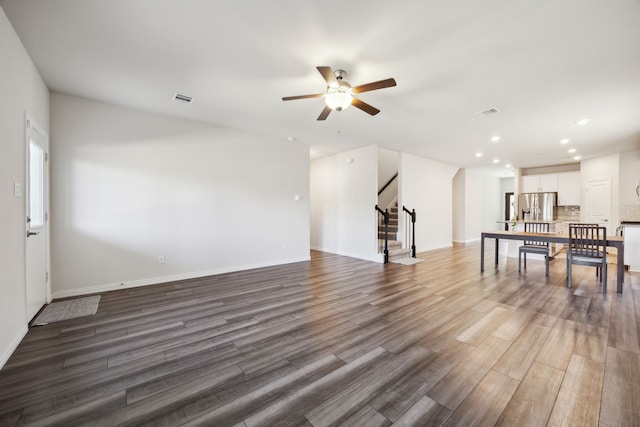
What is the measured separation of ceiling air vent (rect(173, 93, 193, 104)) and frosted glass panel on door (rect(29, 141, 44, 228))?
162 cm

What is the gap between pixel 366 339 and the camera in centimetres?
243

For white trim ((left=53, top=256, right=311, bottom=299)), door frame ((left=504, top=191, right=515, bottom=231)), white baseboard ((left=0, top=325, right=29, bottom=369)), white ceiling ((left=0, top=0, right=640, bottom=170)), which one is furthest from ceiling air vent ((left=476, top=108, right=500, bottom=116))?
door frame ((left=504, top=191, right=515, bottom=231))

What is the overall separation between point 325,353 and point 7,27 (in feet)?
12.5

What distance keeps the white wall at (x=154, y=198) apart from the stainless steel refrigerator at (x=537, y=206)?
845 centimetres

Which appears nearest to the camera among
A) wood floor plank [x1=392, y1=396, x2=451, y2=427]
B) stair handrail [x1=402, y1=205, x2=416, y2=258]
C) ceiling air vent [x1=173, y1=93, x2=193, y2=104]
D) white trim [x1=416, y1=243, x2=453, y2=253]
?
wood floor plank [x1=392, y1=396, x2=451, y2=427]

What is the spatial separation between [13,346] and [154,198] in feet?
8.01

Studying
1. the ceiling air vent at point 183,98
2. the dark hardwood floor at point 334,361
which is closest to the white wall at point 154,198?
the dark hardwood floor at point 334,361

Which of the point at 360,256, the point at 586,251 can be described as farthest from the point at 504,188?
the point at 360,256

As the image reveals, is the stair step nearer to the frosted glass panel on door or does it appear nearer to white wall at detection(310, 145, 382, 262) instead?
white wall at detection(310, 145, 382, 262)

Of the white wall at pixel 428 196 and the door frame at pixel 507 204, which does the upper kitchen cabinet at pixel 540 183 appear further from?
the door frame at pixel 507 204

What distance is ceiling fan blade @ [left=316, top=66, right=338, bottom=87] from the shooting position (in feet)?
7.80

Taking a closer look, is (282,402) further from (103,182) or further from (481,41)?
(103,182)

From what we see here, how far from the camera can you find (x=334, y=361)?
2082mm

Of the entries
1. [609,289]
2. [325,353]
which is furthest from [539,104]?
[325,353]
